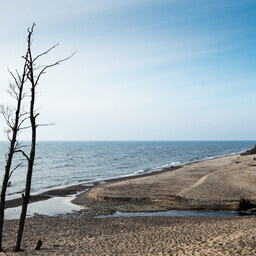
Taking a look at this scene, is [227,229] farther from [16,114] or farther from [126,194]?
[126,194]

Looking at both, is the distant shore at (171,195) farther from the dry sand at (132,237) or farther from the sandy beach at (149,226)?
the dry sand at (132,237)

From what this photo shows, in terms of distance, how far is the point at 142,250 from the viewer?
44.4 ft

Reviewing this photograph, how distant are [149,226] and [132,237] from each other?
147 inches

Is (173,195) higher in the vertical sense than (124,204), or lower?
higher

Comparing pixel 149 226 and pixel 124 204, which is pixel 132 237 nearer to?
pixel 149 226

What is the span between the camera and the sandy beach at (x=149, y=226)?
1355cm

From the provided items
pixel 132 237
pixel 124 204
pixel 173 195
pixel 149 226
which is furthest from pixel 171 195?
pixel 132 237

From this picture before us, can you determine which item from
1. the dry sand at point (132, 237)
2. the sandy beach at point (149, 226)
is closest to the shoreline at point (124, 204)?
the sandy beach at point (149, 226)

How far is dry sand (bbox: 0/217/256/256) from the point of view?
42.8 feet

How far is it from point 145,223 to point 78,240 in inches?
245

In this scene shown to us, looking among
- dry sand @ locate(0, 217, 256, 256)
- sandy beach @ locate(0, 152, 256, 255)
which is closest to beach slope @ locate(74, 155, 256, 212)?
sandy beach @ locate(0, 152, 256, 255)

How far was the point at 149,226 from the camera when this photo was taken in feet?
65.1

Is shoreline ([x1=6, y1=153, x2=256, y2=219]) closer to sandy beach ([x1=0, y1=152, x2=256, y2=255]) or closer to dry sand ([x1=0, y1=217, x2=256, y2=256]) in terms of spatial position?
sandy beach ([x1=0, y1=152, x2=256, y2=255])

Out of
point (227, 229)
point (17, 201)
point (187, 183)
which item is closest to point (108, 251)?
point (227, 229)
